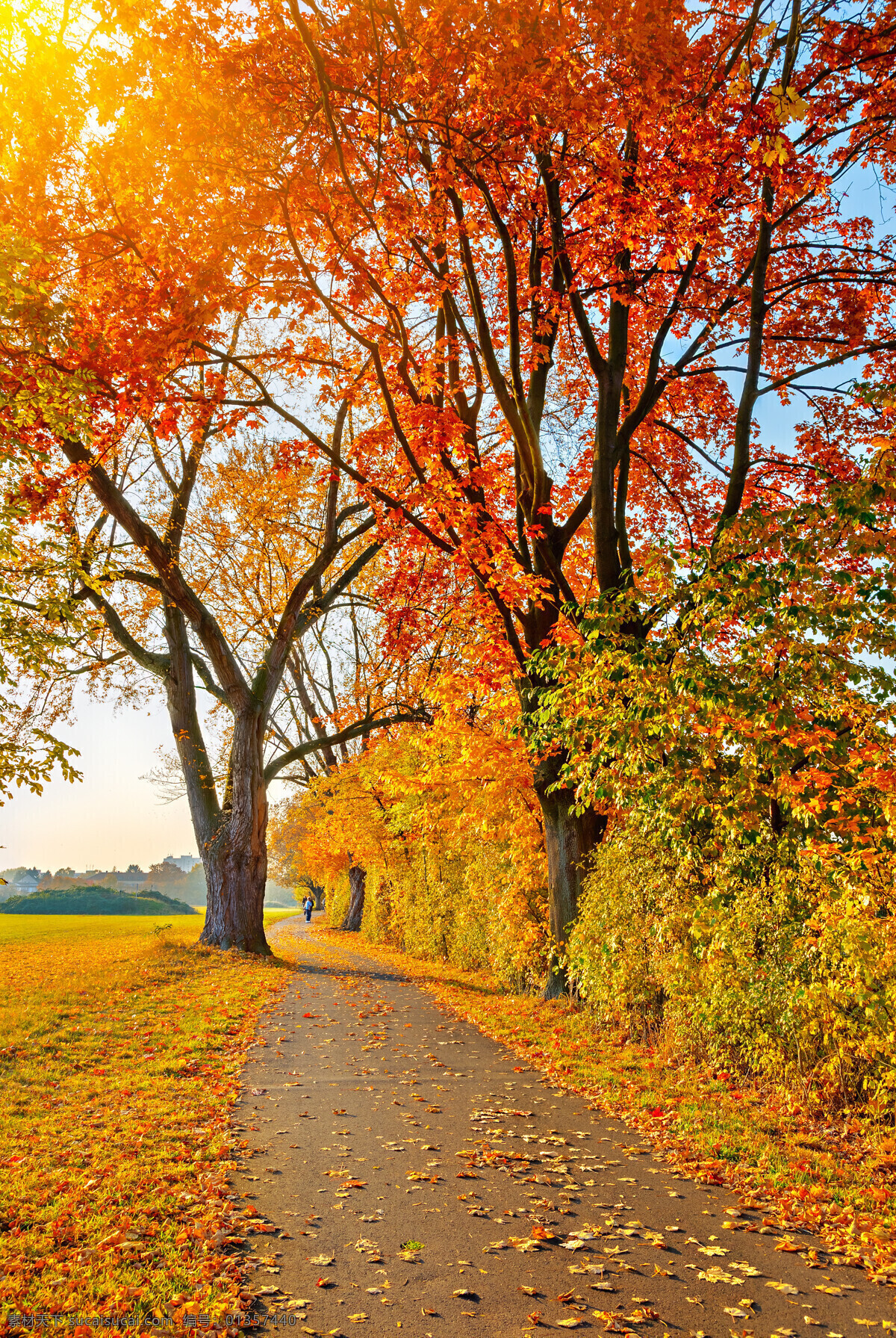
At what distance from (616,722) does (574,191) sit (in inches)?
290

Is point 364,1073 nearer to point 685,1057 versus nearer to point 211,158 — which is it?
point 685,1057

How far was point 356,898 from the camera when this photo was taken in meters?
31.6

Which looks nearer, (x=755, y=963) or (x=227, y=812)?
(x=755, y=963)

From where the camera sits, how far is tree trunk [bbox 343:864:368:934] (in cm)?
3092

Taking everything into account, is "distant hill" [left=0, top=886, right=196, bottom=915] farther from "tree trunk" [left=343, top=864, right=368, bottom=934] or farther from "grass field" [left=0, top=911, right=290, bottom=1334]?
"grass field" [left=0, top=911, right=290, bottom=1334]

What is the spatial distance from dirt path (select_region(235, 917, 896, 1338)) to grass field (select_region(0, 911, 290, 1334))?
34cm

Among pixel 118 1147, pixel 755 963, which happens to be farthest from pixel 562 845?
pixel 118 1147

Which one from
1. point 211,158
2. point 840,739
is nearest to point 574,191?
point 211,158

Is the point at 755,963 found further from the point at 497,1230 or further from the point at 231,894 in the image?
the point at 231,894

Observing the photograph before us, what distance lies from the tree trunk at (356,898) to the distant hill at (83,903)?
36083 millimetres

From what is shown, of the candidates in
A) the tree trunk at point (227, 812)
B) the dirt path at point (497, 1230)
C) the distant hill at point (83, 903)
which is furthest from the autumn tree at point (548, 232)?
the distant hill at point (83, 903)

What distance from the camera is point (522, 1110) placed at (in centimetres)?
636

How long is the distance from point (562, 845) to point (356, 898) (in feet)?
76.2

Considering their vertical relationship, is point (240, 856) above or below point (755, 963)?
above
